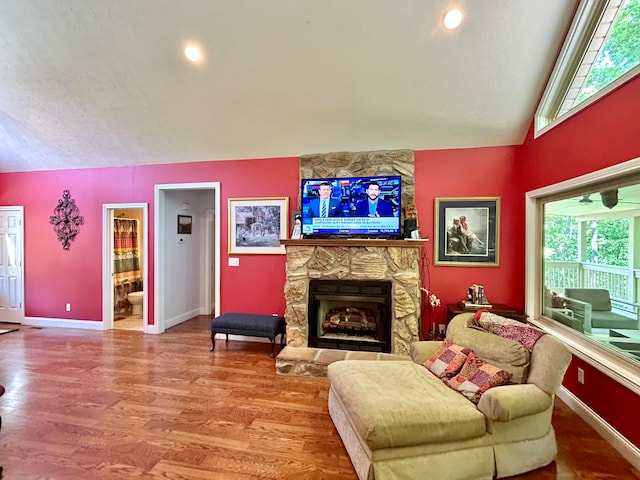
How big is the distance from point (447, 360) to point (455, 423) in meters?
0.62

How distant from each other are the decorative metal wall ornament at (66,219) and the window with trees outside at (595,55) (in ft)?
21.5

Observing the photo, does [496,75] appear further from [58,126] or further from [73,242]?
[73,242]

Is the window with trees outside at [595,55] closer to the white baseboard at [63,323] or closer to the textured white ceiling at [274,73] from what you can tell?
A: the textured white ceiling at [274,73]

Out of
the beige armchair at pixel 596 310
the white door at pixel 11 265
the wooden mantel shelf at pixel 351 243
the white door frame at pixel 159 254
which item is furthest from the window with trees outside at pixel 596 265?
the white door at pixel 11 265

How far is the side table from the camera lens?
317cm

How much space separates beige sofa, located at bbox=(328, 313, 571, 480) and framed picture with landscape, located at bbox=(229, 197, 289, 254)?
96.3 inches

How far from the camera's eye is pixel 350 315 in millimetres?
3799

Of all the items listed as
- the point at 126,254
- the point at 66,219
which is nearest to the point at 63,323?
the point at 126,254

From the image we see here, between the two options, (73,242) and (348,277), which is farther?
Result: (73,242)

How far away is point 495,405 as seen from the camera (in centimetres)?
172

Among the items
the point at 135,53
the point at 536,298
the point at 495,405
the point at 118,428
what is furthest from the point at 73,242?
the point at 536,298

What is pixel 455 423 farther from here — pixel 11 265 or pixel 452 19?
pixel 11 265

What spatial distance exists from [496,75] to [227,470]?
12.9 ft

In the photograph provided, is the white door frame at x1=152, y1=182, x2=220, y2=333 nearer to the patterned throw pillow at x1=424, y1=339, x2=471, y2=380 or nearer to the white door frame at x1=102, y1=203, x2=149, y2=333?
the white door frame at x1=102, y1=203, x2=149, y2=333
